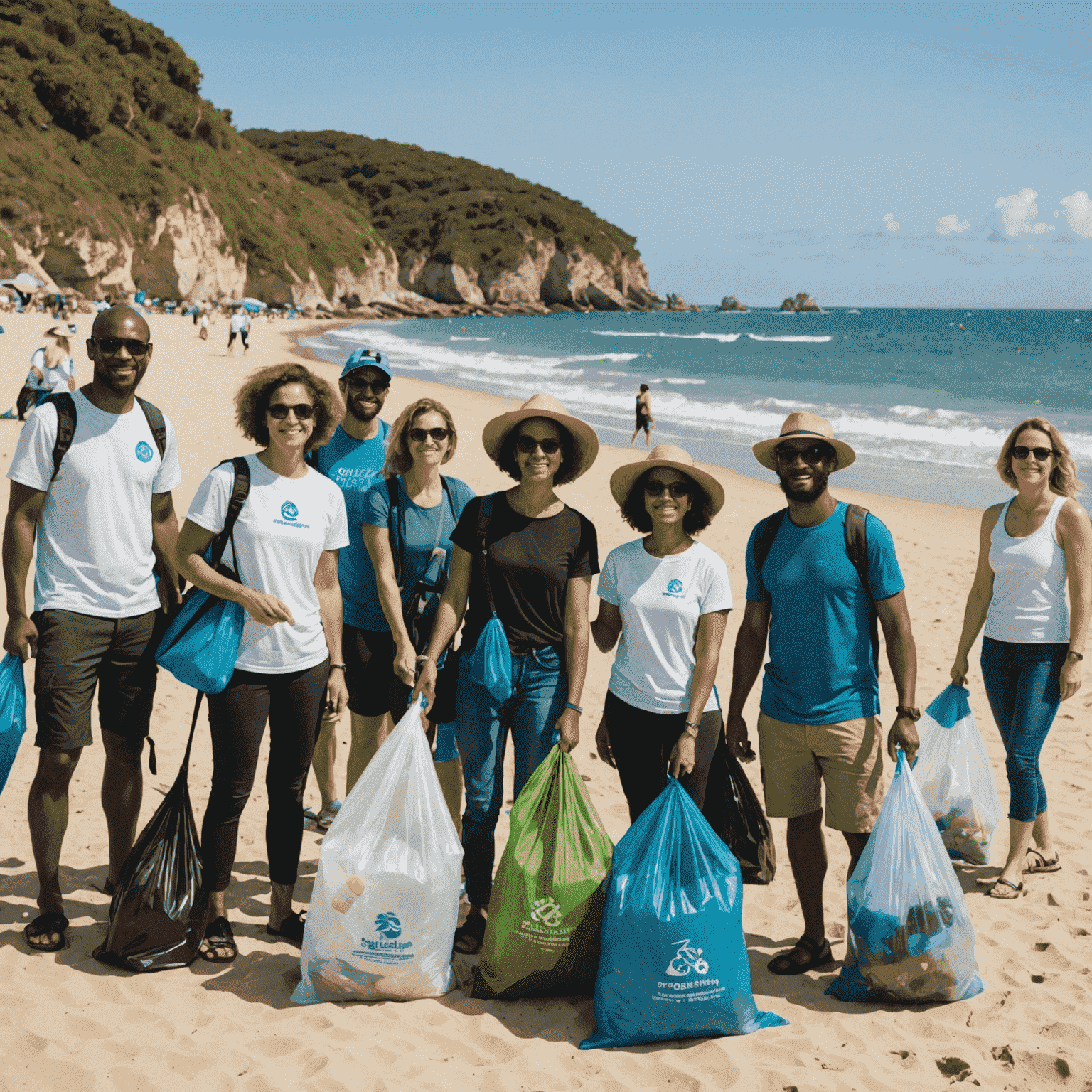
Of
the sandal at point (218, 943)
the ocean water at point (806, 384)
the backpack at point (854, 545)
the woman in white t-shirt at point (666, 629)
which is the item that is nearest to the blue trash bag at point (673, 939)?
the woman in white t-shirt at point (666, 629)

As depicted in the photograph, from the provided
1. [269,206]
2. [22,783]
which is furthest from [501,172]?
[22,783]

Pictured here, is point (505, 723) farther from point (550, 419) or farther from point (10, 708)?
point (10, 708)

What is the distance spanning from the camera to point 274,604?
2773mm

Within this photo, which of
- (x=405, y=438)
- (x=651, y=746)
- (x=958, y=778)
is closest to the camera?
(x=651, y=746)

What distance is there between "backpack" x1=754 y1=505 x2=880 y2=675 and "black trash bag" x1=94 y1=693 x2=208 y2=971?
173 centimetres

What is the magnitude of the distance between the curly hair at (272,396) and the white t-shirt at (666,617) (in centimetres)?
101

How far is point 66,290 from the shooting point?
45531 millimetres

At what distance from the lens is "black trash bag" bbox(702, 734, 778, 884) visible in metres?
3.07

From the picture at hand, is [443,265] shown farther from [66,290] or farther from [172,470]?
[172,470]

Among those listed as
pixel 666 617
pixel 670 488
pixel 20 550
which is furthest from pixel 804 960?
pixel 20 550

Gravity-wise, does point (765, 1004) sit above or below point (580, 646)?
below

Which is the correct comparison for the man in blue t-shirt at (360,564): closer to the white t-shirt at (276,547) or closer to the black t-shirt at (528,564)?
the white t-shirt at (276,547)

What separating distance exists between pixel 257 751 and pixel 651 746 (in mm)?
1164

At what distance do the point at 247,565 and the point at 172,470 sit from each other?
486mm
